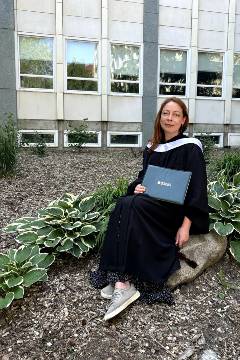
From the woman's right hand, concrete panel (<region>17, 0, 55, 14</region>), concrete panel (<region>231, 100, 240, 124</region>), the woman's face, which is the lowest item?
the woman's right hand

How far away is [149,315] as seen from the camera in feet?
9.62

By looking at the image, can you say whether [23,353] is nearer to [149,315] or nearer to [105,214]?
[149,315]

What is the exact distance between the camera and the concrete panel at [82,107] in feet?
40.8

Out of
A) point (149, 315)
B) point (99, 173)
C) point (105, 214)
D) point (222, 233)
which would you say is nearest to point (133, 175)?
point (99, 173)

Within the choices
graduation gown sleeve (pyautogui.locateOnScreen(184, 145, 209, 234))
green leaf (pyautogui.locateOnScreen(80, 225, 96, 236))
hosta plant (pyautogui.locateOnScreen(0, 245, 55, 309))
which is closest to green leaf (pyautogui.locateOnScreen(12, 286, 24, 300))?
hosta plant (pyautogui.locateOnScreen(0, 245, 55, 309))

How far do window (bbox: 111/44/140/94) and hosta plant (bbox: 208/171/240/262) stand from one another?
9723 mm

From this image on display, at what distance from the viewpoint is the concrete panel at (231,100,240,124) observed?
1411 cm

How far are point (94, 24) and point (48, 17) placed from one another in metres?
1.49

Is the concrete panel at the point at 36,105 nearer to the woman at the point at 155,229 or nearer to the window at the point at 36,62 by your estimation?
the window at the point at 36,62

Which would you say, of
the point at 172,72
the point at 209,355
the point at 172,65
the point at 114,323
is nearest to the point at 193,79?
the point at 172,72

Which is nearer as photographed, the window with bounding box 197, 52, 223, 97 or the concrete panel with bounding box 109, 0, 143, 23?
the concrete panel with bounding box 109, 0, 143, 23

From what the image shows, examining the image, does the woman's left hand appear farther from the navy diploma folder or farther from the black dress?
the navy diploma folder

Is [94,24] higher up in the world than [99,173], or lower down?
higher up

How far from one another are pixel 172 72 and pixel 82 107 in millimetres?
3658
